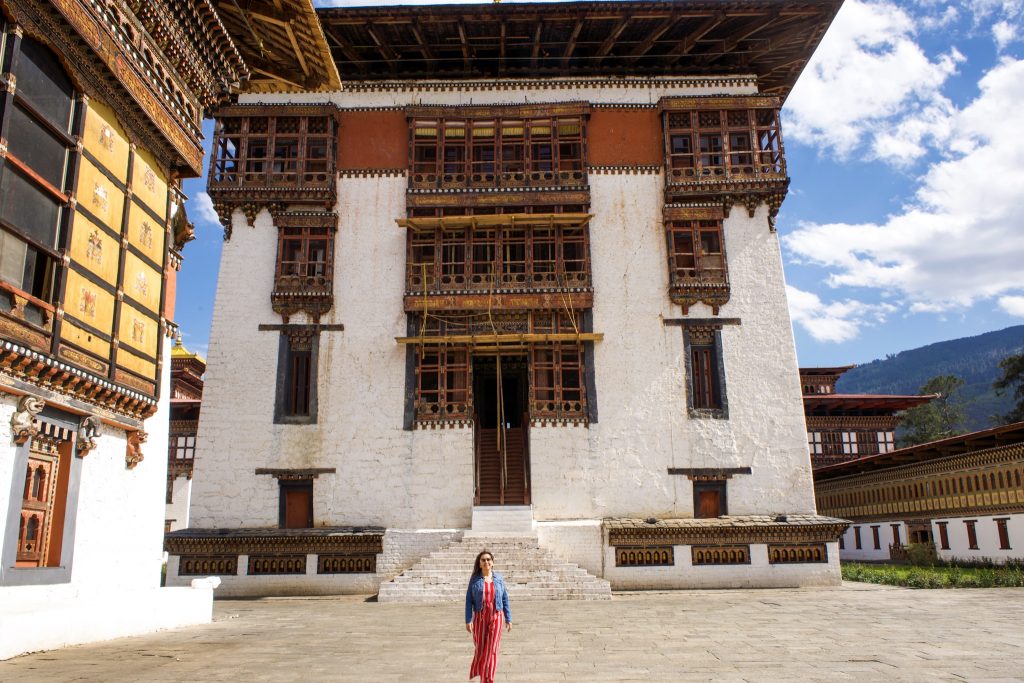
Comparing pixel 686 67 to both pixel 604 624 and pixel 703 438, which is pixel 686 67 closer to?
pixel 703 438

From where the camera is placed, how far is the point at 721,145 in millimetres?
23922

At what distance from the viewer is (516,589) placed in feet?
59.2

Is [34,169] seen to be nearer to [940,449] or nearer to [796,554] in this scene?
[796,554]

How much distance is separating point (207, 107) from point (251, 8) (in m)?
3.13

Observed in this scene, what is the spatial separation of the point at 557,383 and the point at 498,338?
85.2 inches

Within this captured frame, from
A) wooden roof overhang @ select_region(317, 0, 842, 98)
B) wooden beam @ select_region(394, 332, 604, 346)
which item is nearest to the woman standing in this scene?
wooden beam @ select_region(394, 332, 604, 346)

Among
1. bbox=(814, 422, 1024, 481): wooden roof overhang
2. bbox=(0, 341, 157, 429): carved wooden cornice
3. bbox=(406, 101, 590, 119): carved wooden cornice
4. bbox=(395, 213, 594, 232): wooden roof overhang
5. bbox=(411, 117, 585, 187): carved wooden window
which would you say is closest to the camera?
bbox=(0, 341, 157, 429): carved wooden cornice

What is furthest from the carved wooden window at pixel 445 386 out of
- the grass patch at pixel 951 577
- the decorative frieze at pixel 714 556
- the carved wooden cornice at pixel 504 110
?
the grass patch at pixel 951 577

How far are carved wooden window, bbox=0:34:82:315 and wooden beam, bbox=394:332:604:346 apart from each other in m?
12.3

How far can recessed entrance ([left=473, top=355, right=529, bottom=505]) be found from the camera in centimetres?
2277

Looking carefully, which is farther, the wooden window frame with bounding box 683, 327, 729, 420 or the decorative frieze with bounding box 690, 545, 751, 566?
the wooden window frame with bounding box 683, 327, 729, 420

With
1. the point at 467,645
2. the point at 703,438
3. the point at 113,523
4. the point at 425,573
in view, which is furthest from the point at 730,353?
the point at 113,523

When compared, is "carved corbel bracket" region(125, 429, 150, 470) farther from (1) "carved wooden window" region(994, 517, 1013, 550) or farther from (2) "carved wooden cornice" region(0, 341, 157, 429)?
(1) "carved wooden window" region(994, 517, 1013, 550)

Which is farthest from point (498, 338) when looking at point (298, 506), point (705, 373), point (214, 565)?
point (214, 565)
